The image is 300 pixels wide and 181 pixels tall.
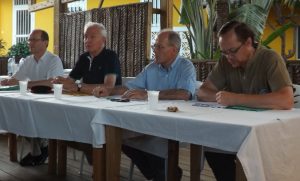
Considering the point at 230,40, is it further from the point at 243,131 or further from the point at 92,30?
the point at 92,30

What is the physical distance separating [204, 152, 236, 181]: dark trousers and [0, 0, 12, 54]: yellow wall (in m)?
10.2

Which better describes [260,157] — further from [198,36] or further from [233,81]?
[198,36]

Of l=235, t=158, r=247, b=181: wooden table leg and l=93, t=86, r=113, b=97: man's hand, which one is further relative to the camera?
l=93, t=86, r=113, b=97: man's hand

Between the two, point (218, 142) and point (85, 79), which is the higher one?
point (85, 79)

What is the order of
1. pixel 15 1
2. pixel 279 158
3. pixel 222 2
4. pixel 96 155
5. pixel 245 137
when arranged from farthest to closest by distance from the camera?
1. pixel 15 1
2. pixel 222 2
3. pixel 96 155
4. pixel 279 158
5. pixel 245 137

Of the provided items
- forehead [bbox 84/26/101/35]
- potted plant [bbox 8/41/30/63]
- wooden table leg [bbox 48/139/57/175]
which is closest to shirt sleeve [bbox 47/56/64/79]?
forehead [bbox 84/26/101/35]

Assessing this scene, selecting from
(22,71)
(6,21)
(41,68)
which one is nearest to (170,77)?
(41,68)

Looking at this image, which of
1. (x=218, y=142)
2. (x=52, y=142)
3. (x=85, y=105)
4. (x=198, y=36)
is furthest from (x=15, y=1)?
(x=218, y=142)

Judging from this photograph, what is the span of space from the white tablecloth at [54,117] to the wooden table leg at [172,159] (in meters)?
0.30

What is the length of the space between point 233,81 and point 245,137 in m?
0.85

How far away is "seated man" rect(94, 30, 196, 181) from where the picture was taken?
227cm

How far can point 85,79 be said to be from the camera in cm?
308

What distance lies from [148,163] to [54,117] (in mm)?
634

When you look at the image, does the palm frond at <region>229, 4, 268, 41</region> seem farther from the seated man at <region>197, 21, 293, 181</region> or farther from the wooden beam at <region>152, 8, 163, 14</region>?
the seated man at <region>197, 21, 293, 181</region>
